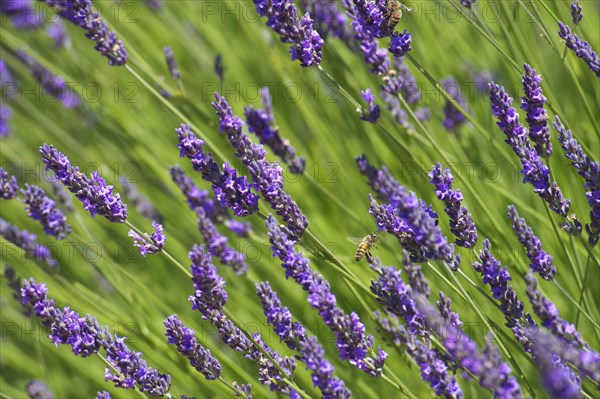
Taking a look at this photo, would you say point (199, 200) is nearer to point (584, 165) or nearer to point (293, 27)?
point (293, 27)

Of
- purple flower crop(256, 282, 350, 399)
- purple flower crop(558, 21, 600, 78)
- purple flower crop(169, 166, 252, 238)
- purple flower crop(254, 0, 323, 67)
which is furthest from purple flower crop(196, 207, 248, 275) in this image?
purple flower crop(558, 21, 600, 78)

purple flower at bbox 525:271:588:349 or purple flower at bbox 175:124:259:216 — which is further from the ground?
purple flower at bbox 175:124:259:216

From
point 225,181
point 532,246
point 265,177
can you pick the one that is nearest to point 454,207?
point 532,246

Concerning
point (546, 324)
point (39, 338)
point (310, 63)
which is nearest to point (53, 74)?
point (39, 338)

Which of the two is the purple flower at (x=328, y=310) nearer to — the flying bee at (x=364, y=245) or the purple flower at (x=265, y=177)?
the purple flower at (x=265, y=177)

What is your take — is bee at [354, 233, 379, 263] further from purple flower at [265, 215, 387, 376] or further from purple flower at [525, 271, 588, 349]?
purple flower at [525, 271, 588, 349]

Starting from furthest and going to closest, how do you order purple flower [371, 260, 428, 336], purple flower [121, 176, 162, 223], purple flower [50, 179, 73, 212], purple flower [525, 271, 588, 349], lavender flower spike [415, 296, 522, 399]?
purple flower [121, 176, 162, 223] → purple flower [50, 179, 73, 212] → purple flower [371, 260, 428, 336] → purple flower [525, 271, 588, 349] → lavender flower spike [415, 296, 522, 399]

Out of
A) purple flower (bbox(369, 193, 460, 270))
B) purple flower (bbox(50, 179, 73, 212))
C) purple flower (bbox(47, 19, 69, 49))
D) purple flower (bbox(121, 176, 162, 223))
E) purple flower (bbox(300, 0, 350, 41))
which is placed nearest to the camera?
purple flower (bbox(369, 193, 460, 270))

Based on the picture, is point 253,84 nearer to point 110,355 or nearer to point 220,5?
point 220,5
